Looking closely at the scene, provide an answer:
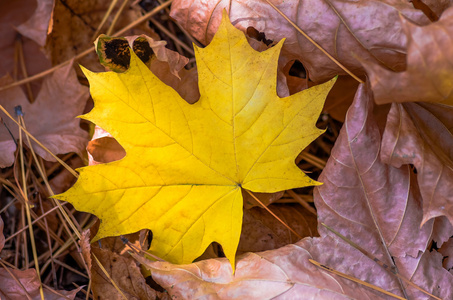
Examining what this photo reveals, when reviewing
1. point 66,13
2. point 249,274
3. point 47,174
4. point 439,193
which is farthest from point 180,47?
point 439,193

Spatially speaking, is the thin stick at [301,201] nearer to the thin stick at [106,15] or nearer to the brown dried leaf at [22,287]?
the brown dried leaf at [22,287]

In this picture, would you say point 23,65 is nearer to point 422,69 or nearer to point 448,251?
point 422,69

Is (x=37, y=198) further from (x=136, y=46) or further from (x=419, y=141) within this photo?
(x=419, y=141)

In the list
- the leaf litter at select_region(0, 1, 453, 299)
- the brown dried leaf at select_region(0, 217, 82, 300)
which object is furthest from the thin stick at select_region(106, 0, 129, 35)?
the brown dried leaf at select_region(0, 217, 82, 300)

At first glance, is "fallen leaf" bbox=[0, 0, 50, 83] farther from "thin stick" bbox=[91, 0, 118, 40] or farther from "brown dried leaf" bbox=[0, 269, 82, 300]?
"brown dried leaf" bbox=[0, 269, 82, 300]

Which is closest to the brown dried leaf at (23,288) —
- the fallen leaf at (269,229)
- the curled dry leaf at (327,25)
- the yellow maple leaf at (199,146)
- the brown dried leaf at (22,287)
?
the brown dried leaf at (22,287)
